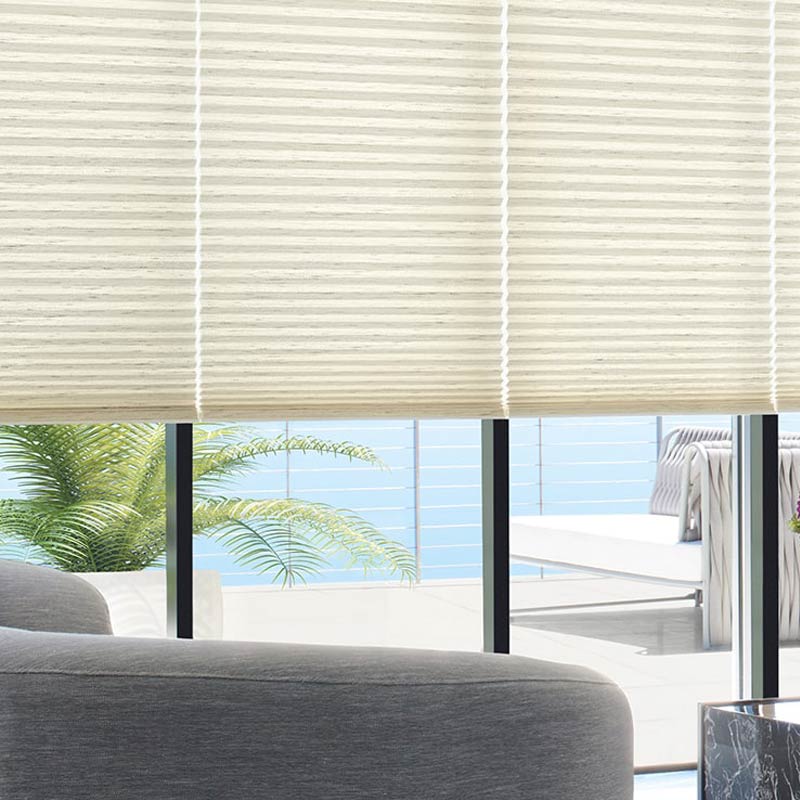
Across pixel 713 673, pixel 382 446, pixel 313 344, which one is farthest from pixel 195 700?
pixel 713 673

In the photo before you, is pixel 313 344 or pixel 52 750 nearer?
pixel 52 750

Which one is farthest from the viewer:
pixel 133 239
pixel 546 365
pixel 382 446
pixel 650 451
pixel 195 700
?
pixel 650 451

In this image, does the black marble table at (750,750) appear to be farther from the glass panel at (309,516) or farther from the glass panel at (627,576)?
the glass panel at (627,576)

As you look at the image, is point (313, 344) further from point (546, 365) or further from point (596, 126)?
point (596, 126)

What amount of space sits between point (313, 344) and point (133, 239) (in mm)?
454

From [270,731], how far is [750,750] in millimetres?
1319

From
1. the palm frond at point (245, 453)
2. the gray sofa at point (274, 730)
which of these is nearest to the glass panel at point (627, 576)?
the palm frond at point (245, 453)

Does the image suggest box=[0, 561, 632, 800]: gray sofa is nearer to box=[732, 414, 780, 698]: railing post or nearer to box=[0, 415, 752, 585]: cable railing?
box=[0, 415, 752, 585]: cable railing

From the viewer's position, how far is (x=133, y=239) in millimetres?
2471

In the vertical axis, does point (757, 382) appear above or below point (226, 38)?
below

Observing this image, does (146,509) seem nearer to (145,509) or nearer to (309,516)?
(145,509)

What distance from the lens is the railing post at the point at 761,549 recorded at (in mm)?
2930

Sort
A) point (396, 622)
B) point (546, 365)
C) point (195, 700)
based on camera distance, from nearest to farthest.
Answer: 1. point (195, 700)
2. point (546, 365)
3. point (396, 622)

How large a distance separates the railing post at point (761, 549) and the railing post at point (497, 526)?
684 mm
